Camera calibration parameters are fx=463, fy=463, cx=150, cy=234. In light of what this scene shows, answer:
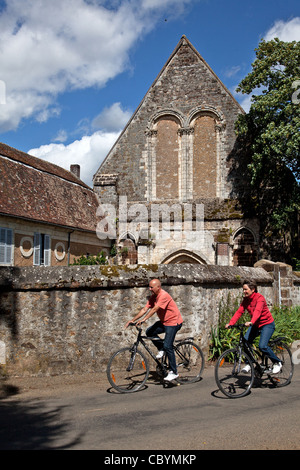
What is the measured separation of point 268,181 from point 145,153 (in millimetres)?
5662

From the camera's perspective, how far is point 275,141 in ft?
56.6

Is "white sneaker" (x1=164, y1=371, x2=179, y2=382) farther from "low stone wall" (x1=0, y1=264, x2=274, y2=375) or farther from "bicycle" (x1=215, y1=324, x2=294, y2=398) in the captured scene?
"low stone wall" (x1=0, y1=264, x2=274, y2=375)

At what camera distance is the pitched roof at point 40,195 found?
18359mm

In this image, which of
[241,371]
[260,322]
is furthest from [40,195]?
[241,371]

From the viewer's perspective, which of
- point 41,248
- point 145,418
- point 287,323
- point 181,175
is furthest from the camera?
point 181,175

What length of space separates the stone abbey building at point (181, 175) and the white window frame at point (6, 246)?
488 cm

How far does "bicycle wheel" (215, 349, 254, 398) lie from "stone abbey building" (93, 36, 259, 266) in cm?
1290

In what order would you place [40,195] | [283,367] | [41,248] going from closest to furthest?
[283,367] → [41,248] → [40,195]

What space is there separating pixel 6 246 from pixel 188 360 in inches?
470

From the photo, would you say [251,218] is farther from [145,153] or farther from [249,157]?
[145,153]

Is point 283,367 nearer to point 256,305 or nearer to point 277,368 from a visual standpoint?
point 277,368

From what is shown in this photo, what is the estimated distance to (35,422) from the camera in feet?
17.4

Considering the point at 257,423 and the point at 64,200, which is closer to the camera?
the point at 257,423
